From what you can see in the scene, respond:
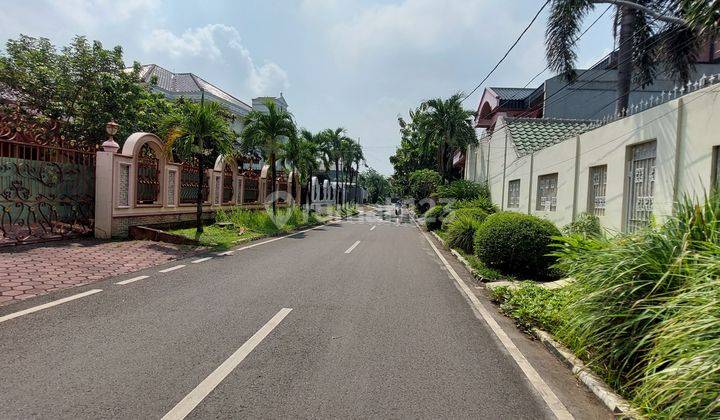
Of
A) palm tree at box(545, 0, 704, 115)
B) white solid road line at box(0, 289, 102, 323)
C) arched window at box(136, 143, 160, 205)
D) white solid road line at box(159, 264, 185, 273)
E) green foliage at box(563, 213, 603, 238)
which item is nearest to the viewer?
white solid road line at box(0, 289, 102, 323)

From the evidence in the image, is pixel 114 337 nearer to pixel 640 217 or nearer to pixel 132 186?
pixel 640 217

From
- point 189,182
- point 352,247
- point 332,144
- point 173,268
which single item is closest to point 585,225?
point 352,247

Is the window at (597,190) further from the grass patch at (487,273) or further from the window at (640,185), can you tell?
the grass patch at (487,273)

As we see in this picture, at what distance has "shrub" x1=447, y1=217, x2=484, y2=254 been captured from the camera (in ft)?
47.2

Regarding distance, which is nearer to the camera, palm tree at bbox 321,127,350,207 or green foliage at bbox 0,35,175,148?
green foliage at bbox 0,35,175,148

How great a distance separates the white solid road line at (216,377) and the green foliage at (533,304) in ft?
11.6

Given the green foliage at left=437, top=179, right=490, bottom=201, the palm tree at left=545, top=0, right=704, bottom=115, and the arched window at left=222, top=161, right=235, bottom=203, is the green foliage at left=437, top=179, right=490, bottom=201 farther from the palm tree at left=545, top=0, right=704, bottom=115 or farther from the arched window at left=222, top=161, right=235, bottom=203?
the arched window at left=222, top=161, right=235, bottom=203

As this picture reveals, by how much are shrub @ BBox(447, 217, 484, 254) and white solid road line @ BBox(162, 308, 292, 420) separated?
9853mm

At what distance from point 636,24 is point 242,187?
18531 millimetres

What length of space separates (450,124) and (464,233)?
14.7m

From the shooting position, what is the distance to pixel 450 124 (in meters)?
27.7

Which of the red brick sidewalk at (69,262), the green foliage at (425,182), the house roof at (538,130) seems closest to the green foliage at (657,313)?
the red brick sidewalk at (69,262)

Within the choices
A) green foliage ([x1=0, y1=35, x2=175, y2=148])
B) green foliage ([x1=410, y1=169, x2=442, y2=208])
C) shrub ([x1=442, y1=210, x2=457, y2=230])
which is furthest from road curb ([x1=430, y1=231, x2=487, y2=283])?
green foliage ([x1=410, y1=169, x2=442, y2=208])

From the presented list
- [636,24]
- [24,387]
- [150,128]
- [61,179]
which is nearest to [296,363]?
[24,387]
